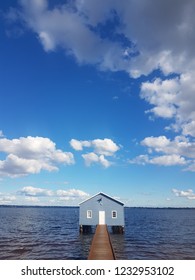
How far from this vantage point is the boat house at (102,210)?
42531 millimetres

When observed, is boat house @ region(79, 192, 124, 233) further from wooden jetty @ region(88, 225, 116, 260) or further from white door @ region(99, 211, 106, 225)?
wooden jetty @ region(88, 225, 116, 260)

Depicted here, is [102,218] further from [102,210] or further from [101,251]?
[101,251]

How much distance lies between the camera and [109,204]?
42531 mm

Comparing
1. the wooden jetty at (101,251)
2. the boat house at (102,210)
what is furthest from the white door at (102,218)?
the wooden jetty at (101,251)

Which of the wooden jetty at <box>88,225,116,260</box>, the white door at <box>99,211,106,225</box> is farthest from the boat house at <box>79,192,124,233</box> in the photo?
the wooden jetty at <box>88,225,116,260</box>

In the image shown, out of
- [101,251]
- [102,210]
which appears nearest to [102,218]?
[102,210]

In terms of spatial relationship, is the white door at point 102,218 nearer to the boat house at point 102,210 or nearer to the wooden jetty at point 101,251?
the boat house at point 102,210

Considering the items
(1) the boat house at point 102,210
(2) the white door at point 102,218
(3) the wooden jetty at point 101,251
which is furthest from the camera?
(1) the boat house at point 102,210

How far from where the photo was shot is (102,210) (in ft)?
140

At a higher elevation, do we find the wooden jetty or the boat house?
the boat house

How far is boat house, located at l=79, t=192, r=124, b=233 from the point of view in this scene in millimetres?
42531
